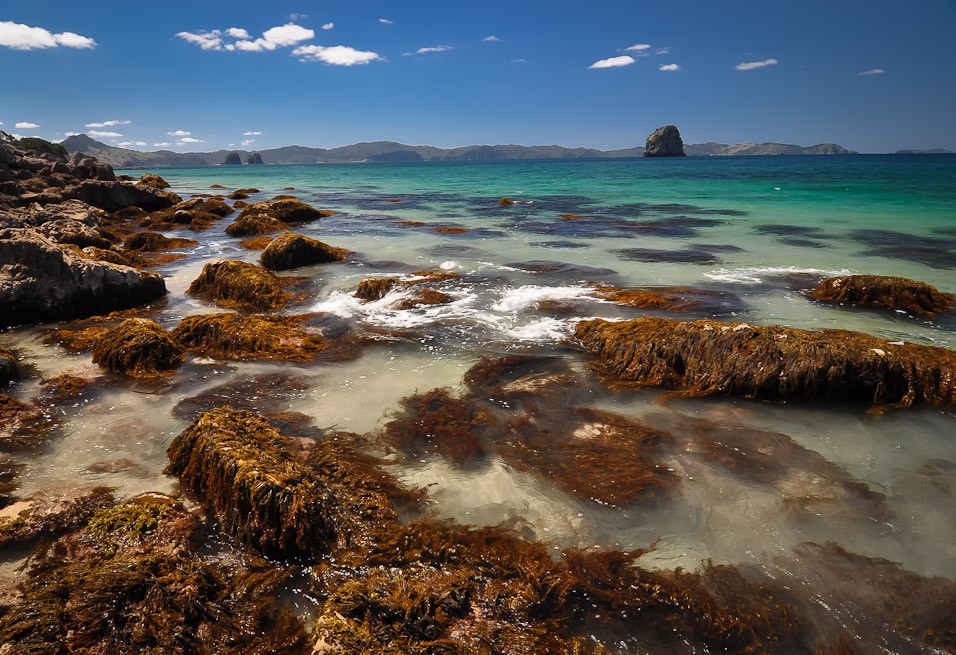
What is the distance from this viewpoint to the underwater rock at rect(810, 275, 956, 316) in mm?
10070

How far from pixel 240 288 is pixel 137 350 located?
4088 mm

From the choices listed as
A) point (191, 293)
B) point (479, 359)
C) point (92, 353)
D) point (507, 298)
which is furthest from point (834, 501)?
point (191, 293)

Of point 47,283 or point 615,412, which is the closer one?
point 615,412

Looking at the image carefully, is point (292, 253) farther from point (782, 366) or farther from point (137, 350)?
point (782, 366)

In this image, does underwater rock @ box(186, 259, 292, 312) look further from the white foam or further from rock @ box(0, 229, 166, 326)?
the white foam

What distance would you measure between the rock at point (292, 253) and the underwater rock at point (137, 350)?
7225 millimetres

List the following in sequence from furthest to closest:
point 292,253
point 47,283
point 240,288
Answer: point 292,253 < point 240,288 < point 47,283

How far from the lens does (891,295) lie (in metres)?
10.3

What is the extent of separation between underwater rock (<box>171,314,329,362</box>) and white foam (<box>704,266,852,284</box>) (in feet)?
36.7

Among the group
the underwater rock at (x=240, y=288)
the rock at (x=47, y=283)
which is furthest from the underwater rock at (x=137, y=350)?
the underwater rock at (x=240, y=288)

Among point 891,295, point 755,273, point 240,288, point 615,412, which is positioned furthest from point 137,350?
point 755,273

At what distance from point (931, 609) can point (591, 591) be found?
8.30 feet

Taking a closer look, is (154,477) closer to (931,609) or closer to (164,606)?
(164,606)

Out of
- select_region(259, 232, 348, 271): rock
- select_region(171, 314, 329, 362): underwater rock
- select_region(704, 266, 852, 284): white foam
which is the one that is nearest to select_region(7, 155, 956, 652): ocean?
select_region(704, 266, 852, 284): white foam
